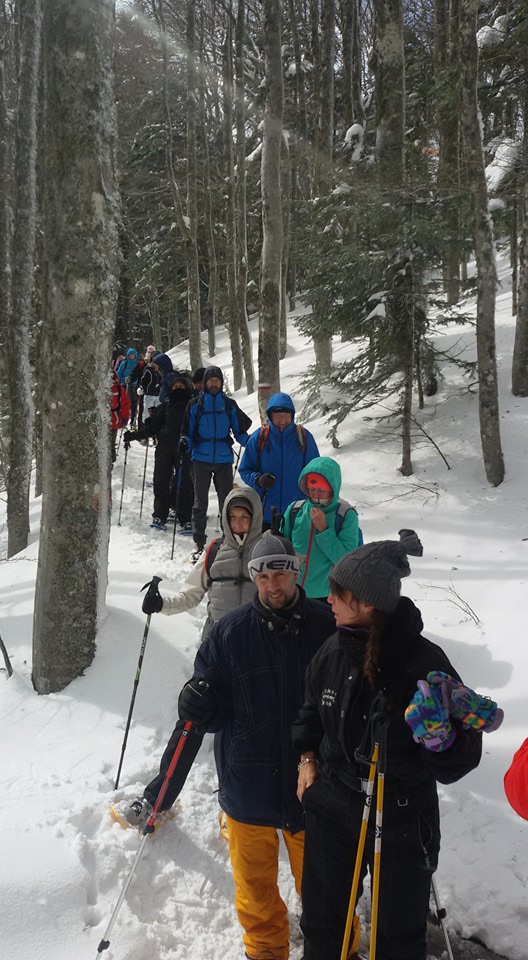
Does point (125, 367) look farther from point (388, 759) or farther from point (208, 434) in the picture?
point (388, 759)

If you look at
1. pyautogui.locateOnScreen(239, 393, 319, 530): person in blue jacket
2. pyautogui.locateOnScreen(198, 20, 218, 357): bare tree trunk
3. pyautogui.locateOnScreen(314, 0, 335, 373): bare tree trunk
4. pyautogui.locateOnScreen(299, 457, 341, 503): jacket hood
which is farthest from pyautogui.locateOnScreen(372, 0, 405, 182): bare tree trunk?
pyautogui.locateOnScreen(198, 20, 218, 357): bare tree trunk

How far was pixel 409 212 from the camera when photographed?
8172mm

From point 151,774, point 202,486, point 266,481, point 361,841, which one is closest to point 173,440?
point 202,486

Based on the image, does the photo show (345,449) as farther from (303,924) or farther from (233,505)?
(303,924)

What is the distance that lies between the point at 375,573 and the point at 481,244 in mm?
6925

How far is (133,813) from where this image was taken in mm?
3404

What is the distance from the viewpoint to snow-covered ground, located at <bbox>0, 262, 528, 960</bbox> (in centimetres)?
291

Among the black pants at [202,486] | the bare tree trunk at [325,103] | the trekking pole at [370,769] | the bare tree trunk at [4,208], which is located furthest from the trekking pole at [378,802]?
the bare tree trunk at [325,103]

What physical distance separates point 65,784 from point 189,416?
15.3 ft

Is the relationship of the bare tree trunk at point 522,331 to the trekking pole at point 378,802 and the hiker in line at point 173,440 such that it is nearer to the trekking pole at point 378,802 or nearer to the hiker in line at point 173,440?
the hiker in line at point 173,440

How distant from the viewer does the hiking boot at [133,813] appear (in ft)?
11.1

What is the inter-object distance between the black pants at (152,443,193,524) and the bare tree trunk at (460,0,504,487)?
13.5 ft

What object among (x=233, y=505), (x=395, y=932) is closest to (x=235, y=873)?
(x=395, y=932)

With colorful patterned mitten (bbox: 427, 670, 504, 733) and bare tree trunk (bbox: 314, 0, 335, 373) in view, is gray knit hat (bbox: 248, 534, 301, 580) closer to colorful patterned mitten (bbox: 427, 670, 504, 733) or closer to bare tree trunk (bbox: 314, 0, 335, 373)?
colorful patterned mitten (bbox: 427, 670, 504, 733)
